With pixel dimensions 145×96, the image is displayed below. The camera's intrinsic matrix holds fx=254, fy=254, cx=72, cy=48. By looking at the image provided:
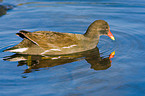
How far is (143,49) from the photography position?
719 centimetres

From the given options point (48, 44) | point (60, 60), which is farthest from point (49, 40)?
point (60, 60)

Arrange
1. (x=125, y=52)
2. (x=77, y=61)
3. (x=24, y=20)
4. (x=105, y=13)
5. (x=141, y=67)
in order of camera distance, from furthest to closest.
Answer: (x=105, y=13) → (x=24, y=20) → (x=125, y=52) → (x=77, y=61) → (x=141, y=67)

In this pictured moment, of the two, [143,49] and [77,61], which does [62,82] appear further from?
[143,49]

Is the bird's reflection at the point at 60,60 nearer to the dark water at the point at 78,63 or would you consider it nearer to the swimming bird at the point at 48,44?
the dark water at the point at 78,63

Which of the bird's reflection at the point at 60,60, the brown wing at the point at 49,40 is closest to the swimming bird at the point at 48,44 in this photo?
the brown wing at the point at 49,40

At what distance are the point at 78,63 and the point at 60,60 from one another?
21.4 inches

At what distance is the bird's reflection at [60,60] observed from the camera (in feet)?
20.7

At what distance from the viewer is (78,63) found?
20.9 ft

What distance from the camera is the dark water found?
5.11 m

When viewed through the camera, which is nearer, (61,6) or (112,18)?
(112,18)

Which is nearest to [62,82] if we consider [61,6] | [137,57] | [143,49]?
[137,57]

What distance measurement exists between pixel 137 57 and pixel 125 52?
0.46m

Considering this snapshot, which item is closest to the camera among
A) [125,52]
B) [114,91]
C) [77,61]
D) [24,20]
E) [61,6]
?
[114,91]

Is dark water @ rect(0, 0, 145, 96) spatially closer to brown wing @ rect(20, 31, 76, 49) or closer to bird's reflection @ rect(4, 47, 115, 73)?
bird's reflection @ rect(4, 47, 115, 73)
